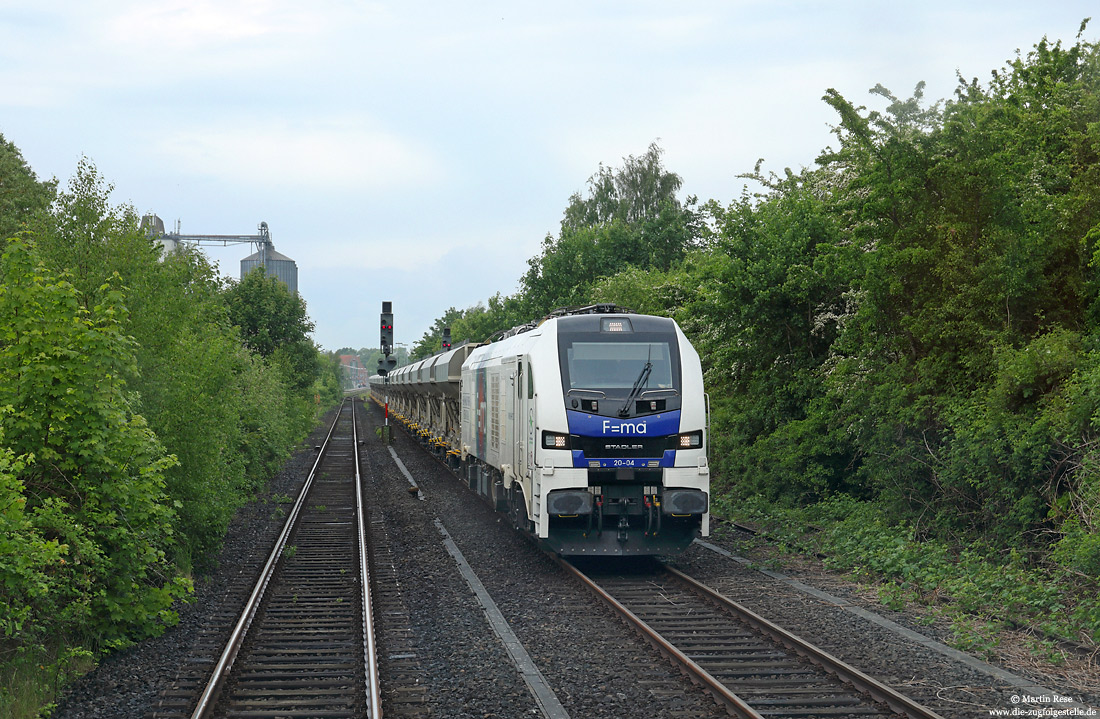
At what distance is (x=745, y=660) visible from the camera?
837 centimetres

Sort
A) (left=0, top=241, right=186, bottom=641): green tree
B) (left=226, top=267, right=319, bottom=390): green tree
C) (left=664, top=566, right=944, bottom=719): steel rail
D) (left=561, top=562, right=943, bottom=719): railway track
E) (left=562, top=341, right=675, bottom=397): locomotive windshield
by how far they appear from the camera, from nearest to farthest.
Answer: (left=664, top=566, right=944, bottom=719): steel rail
(left=561, top=562, right=943, bottom=719): railway track
(left=0, top=241, right=186, bottom=641): green tree
(left=562, top=341, right=675, bottom=397): locomotive windshield
(left=226, top=267, right=319, bottom=390): green tree

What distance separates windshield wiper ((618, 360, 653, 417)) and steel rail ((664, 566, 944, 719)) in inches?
96.2

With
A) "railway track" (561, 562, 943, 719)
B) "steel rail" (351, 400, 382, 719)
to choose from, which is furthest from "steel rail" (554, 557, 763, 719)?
"steel rail" (351, 400, 382, 719)

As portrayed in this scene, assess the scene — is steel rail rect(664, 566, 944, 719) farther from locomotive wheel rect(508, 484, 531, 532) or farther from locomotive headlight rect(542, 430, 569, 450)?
locomotive wheel rect(508, 484, 531, 532)

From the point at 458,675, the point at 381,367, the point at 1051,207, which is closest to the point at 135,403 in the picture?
the point at 458,675

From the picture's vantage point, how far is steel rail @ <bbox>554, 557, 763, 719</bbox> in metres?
6.90

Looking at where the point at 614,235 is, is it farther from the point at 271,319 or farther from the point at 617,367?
the point at 617,367

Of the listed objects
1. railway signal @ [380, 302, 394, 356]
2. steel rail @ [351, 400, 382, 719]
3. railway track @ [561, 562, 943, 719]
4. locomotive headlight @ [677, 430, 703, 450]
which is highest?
railway signal @ [380, 302, 394, 356]

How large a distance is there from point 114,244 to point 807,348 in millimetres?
12357

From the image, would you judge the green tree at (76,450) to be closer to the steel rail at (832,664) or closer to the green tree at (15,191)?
the steel rail at (832,664)

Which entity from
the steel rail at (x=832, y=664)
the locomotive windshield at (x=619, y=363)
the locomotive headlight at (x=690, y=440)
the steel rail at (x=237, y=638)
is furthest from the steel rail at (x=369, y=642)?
the locomotive headlight at (x=690, y=440)

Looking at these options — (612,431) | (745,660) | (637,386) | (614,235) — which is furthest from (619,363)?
(614,235)

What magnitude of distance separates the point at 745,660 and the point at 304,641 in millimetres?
4303

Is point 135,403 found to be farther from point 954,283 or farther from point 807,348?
point 807,348
